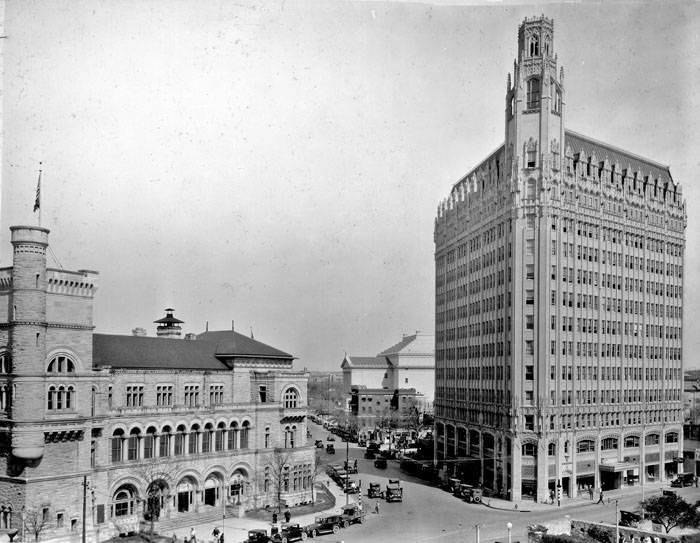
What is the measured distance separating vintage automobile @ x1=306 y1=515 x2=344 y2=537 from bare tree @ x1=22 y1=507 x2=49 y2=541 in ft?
62.5

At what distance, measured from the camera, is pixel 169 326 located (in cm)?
7656

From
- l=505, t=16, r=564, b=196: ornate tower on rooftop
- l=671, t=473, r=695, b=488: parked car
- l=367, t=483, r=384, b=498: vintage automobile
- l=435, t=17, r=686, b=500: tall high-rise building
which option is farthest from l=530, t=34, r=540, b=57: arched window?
l=671, t=473, r=695, b=488: parked car

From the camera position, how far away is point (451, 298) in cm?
9756

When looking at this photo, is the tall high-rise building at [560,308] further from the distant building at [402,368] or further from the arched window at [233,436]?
the distant building at [402,368]

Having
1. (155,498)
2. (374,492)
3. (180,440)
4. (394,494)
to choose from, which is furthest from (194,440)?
(394,494)

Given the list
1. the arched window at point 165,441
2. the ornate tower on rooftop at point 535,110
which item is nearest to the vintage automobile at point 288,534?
the arched window at point 165,441

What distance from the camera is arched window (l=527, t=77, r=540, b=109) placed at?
252 feet

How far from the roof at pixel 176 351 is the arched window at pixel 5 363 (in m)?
7.70

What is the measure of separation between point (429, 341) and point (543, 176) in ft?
337

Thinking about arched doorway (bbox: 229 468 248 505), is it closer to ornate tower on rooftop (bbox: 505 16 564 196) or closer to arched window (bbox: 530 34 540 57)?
ornate tower on rooftop (bbox: 505 16 564 196)

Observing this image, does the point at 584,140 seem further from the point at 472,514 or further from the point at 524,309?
the point at 472,514

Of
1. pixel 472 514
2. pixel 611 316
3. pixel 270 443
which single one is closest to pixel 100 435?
pixel 270 443

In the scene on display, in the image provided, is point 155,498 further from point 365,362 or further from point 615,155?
point 365,362

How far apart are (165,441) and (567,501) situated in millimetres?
40874
